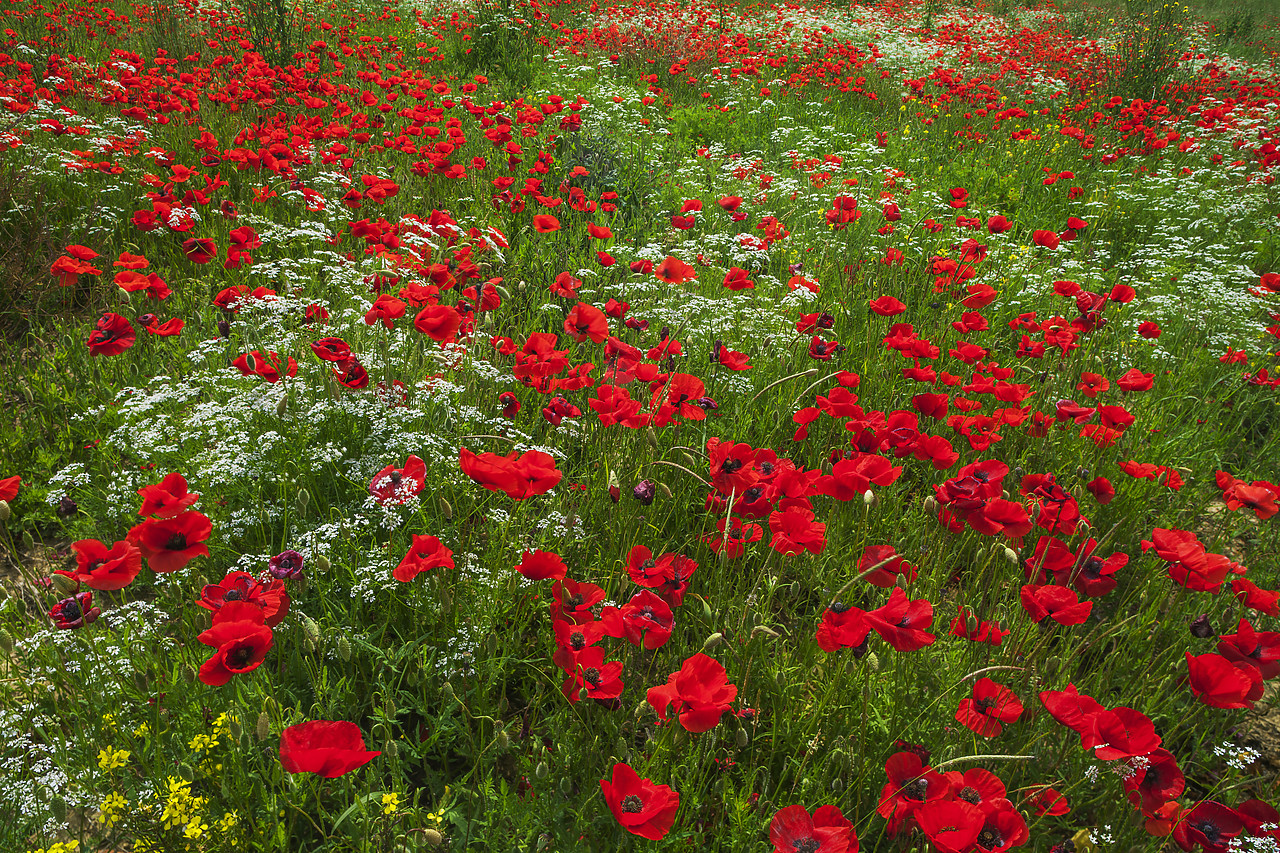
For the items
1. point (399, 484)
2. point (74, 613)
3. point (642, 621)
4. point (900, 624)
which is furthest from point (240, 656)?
point (900, 624)

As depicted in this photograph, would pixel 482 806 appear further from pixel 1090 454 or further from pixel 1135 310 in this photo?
pixel 1135 310

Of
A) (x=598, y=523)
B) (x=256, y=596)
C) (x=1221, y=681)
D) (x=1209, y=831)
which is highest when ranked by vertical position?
(x=256, y=596)

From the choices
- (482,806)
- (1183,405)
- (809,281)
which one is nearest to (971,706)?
(482,806)

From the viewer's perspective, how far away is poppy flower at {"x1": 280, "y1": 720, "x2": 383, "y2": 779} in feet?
3.69

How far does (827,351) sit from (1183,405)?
2.22 m

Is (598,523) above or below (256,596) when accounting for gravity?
below

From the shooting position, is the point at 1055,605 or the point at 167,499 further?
the point at 1055,605

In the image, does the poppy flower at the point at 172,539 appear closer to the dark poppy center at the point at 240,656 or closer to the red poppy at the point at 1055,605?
the dark poppy center at the point at 240,656

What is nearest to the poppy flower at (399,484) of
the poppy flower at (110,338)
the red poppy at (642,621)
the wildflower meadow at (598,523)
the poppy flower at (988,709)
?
the wildflower meadow at (598,523)

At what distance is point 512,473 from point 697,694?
0.64m

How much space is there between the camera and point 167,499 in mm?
1431

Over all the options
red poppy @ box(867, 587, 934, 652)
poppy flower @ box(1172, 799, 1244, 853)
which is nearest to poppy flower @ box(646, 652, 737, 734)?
red poppy @ box(867, 587, 934, 652)

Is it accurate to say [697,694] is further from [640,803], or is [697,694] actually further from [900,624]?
[900,624]

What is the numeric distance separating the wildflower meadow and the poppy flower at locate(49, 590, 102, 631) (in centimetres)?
2
